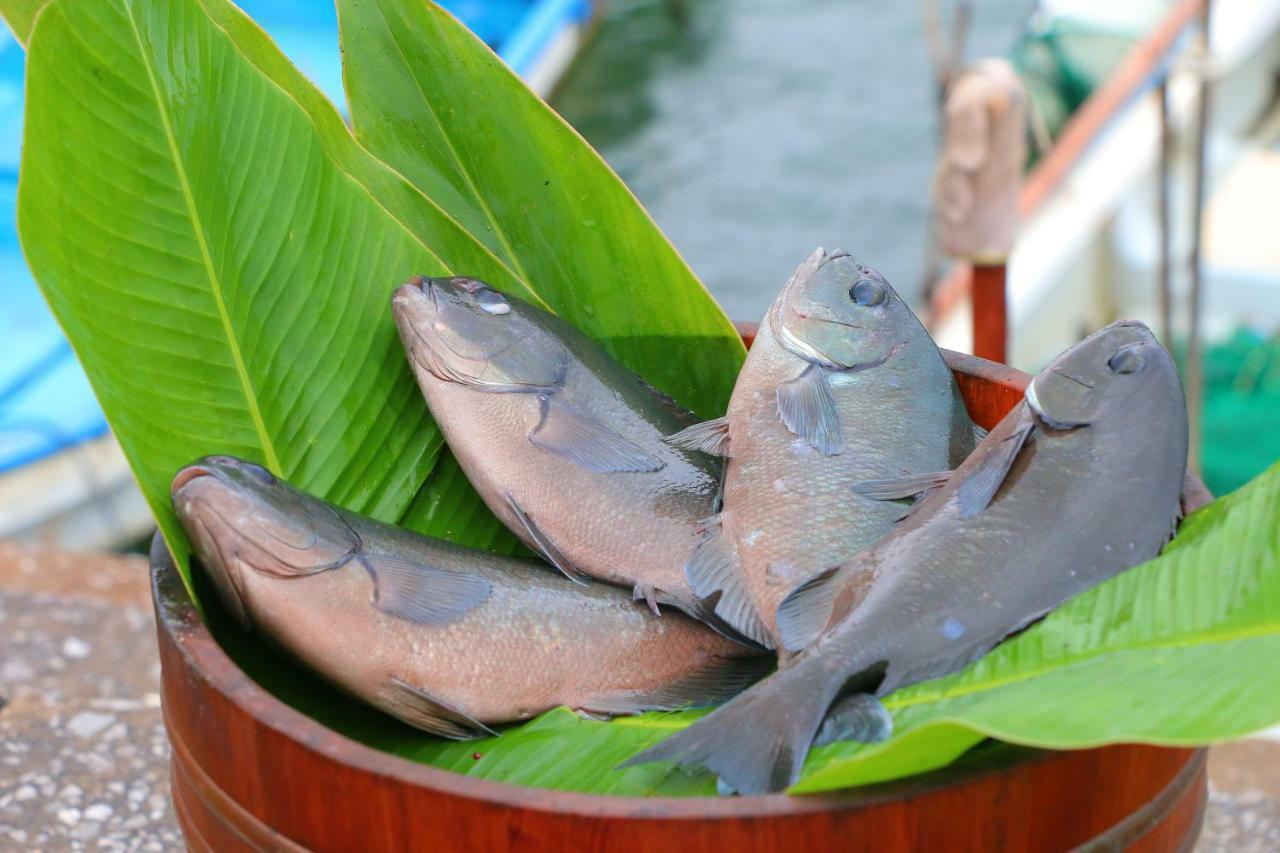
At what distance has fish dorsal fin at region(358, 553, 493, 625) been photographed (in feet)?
4.07

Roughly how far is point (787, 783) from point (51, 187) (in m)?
0.86

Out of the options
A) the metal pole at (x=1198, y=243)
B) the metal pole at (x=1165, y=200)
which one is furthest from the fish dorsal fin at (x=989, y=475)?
the metal pole at (x=1165, y=200)

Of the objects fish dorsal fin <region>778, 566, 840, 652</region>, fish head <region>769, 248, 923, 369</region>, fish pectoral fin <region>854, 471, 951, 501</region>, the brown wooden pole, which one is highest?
the brown wooden pole

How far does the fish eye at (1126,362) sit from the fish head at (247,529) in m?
0.71

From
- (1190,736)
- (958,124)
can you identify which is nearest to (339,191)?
(1190,736)

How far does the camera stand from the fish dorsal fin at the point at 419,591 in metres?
1.24

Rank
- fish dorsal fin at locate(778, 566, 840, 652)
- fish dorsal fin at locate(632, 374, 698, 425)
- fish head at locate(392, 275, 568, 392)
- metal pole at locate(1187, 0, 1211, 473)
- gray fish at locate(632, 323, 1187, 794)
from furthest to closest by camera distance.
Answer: metal pole at locate(1187, 0, 1211, 473) → fish dorsal fin at locate(632, 374, 698, 425) → fish head at locate(392, 275, 568, 392) → fish dorsal fin at locate(778, 566, 840, 652) → gray fish at locate(632, 323, 1187, 794)

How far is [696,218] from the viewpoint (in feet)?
29.7

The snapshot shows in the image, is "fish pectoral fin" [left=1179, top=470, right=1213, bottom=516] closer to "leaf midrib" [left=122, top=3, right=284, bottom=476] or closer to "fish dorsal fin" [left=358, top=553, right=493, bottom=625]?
"fish dorsal fin" [left=358, top=553, right=493, bottom=625]

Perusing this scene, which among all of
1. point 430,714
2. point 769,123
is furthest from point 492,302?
point 769,123

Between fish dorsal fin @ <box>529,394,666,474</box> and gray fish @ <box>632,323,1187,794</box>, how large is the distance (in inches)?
12.0

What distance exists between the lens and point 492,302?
5.16ft

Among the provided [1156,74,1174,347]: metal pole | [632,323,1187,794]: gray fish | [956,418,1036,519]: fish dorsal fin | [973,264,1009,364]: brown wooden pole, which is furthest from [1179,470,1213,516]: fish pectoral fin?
[1156,74,1174,347]: metal pole

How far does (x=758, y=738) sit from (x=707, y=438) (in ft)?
1.74
